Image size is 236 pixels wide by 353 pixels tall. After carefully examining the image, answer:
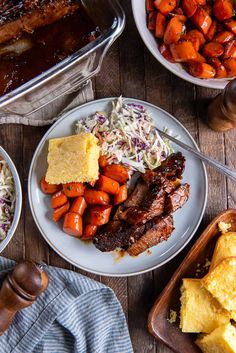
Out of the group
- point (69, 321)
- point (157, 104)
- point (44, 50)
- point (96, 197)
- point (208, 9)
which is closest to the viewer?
point (44, 50)

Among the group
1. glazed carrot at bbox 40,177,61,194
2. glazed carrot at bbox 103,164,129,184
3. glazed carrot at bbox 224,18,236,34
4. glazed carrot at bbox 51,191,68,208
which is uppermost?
glazed carrot at bbox 224,18,236,34

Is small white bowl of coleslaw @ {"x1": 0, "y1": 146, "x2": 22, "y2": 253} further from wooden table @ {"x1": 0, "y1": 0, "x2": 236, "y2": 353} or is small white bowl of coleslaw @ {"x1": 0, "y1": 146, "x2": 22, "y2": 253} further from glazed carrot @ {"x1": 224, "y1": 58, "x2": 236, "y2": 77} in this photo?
glazed carrot @ {"x1": 224, "y1": 58, "x2": 236, "y2": 77}

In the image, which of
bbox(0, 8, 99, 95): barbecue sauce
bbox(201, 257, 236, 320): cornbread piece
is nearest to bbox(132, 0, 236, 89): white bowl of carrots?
bbox(0, 8, 99, 95): barbecue sauce

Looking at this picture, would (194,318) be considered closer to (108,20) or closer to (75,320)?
(75,320)

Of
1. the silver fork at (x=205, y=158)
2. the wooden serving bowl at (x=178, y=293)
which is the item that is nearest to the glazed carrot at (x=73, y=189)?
the silver fork at (x=205, y=158)

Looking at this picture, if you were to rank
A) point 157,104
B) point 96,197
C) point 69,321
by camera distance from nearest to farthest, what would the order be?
point 96,197
point 69,321
point 157,104

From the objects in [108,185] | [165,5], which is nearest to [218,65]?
[165,5]

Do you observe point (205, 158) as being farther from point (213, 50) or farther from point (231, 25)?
point (231, 25)
